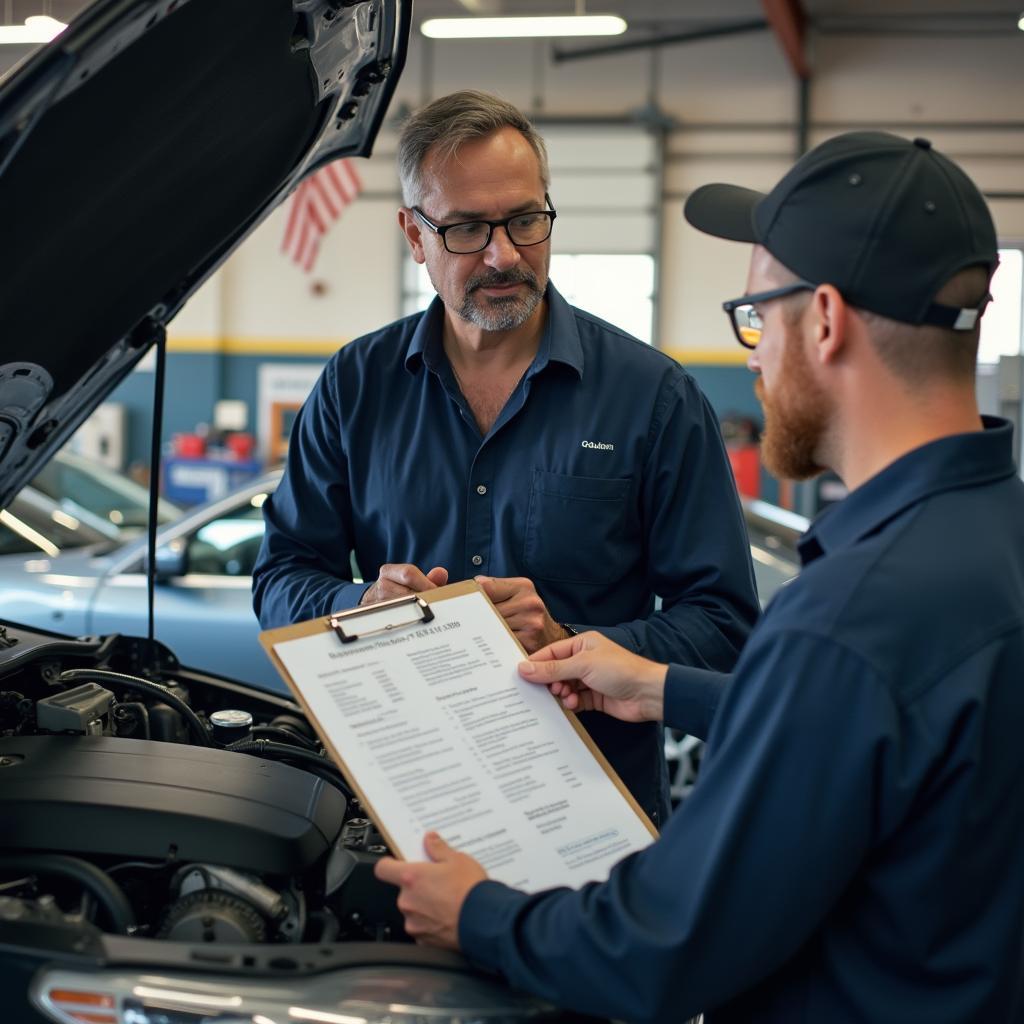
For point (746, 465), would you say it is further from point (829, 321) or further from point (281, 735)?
point (829, 321)

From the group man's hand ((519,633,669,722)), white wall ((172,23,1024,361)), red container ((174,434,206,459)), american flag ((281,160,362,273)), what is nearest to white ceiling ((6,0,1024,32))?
white wall ((172,23,1024,361))

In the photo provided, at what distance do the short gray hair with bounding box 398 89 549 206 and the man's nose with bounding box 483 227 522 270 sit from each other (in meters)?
0.14

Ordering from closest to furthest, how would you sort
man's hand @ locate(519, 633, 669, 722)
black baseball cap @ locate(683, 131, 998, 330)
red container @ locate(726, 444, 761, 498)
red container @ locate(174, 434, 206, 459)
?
black baseball cap @ locate(683, 131, 998, 330) < man's hand @ locate(519, 633, 669, 722) < red container @ locate(726, 444, 761, 498) < red container @ locate(174, 434, 206, 459)

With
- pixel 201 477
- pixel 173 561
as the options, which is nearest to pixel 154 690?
pixel 173 561

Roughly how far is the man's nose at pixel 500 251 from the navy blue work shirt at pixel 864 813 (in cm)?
100

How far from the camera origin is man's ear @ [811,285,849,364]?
1275 mm

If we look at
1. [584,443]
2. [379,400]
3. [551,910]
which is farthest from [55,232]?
[551,910]

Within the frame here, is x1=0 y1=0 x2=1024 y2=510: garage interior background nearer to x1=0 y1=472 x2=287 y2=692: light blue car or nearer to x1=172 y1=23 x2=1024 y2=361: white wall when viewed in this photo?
x1=172 y1=23 x2=1024 y2=361: white wall

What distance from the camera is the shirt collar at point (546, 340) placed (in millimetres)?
2199

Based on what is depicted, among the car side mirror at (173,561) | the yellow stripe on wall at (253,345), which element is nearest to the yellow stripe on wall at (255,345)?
the yellow stripe on wall at (253,345)

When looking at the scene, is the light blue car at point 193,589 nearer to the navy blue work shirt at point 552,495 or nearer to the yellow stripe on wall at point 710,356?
the navy blue work shirt at point 552,495

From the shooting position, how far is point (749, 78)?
12781 mm

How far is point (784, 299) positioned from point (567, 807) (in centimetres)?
68

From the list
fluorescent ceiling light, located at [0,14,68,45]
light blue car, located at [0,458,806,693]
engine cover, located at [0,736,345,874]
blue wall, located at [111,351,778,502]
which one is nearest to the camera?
engine cover, located at [0,736,345,874]
